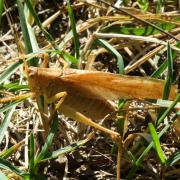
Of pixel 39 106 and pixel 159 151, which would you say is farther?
pixel 39 106

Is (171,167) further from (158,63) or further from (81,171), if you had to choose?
(158,63)

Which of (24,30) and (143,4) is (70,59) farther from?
(143,4)

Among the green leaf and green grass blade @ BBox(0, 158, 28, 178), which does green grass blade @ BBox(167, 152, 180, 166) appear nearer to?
green grass blade @ BBox(0, 158, 28, 178)

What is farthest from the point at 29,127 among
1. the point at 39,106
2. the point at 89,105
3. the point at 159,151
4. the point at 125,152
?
the point at 159,151

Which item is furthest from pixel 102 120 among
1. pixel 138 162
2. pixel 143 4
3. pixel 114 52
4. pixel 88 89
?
pixel 143 4

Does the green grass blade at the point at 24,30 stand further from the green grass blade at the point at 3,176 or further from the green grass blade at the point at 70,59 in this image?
the green grass blade at the point at 3,176

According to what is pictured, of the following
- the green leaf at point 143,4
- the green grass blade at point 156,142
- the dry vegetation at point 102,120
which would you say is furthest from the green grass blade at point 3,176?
the green leaf at point 143,4
